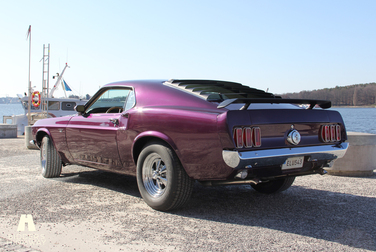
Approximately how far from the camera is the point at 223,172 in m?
3.73

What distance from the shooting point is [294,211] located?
4.32m

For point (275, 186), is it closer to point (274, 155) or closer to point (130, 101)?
point (274, 155)

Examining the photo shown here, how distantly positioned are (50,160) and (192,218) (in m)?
3.23

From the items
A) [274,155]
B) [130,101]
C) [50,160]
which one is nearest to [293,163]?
[274,155]

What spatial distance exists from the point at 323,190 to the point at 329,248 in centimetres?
249

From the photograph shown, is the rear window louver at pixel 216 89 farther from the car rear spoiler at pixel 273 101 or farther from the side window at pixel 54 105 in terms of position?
the side window at pixel 54 105

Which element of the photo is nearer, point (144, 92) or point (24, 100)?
point (144, 92)

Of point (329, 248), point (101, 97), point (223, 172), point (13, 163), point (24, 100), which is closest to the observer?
point (329, 248)

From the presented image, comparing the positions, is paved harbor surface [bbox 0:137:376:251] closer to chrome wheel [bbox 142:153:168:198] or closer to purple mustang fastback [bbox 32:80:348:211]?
chrome wheel [bbox 142:153:168:198]

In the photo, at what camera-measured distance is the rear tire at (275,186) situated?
201 inches

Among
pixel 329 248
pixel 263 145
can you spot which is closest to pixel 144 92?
pixel 263 145

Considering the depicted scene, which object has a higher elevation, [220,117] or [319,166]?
[220,117]

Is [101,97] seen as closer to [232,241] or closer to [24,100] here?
[232,241]

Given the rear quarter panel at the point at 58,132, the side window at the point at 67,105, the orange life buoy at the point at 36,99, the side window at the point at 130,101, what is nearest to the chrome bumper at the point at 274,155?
the side window at the point at 130,101
